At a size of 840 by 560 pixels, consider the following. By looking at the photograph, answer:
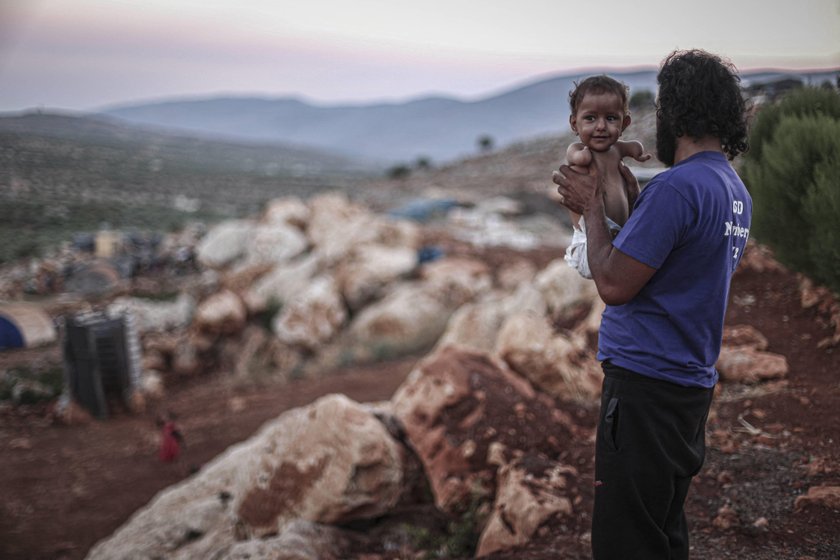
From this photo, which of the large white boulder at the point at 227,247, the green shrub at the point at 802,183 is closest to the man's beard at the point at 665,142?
the green shrub at the point at 802,183

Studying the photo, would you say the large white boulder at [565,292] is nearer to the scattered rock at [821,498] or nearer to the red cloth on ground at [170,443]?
the scattered rock at [821,498]

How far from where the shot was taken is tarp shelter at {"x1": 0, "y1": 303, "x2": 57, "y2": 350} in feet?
37.1

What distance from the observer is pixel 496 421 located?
12.5 ft

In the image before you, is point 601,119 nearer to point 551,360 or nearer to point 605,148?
point 605,148

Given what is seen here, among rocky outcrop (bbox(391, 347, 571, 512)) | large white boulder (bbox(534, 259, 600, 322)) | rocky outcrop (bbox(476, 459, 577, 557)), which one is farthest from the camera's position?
large white boulder (bbox(534, 259, 600, 322))

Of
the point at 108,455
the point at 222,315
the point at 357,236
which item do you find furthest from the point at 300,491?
the point at 357,236

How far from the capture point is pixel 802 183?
3.81 metres

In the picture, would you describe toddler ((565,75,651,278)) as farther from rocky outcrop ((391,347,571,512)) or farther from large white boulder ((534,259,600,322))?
large white boulder ((534,259,600,322))

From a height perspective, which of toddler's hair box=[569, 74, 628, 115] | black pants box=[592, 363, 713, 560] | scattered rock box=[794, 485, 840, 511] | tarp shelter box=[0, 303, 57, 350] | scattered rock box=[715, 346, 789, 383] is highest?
toddler's hair box=[569, 74, 628, 115]

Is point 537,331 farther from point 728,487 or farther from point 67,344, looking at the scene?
point 67,344

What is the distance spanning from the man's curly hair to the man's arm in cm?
27

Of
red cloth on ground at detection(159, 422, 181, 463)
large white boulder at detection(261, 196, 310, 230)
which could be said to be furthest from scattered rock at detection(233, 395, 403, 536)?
large white boulder at detection(261, 196, 310, 230)

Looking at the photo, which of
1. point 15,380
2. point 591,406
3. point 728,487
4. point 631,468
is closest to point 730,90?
point 631,468

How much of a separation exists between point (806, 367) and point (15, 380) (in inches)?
424
